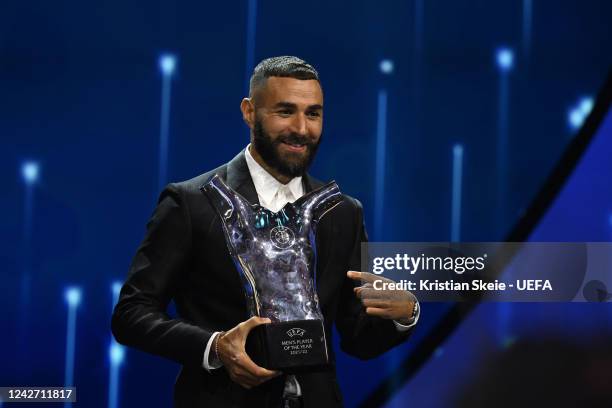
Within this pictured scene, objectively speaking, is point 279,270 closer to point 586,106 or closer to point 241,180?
point 241,180

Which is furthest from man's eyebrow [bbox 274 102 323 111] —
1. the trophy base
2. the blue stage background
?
the blue stage background

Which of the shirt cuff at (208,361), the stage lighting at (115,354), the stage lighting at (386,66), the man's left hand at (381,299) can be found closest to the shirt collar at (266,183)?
the man's left hand at (381,299)

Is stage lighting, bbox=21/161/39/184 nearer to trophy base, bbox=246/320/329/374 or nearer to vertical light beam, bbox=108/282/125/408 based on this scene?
vertical light beam, bbox=108/282/125/408

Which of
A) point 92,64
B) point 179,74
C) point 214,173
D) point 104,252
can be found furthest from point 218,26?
point 214,173

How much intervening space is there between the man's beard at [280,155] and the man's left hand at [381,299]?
24 cm

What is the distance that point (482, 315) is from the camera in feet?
8.27

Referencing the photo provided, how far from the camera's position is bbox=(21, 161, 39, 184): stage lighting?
243 centimetres

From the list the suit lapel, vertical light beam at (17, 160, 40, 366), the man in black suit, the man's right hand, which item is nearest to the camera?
the man's right hand

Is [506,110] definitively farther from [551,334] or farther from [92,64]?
[92,64]

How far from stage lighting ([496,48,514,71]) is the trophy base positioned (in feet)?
4.31

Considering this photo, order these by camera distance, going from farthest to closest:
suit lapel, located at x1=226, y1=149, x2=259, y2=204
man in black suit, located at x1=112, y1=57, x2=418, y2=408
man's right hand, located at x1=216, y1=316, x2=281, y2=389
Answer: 1. suit lapel, located at x1=226, y1=149, x2=259, y2=204
2. man in black suit, located at x1=112, y1=57, x2=418, y2=408
3. man's right hand, located at x1=216, y1=316, x2=281, y2=389

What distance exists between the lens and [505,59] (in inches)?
98.7

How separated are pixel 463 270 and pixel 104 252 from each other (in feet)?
3.46

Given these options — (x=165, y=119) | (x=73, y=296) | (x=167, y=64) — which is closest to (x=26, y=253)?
(x=73, y=296)
